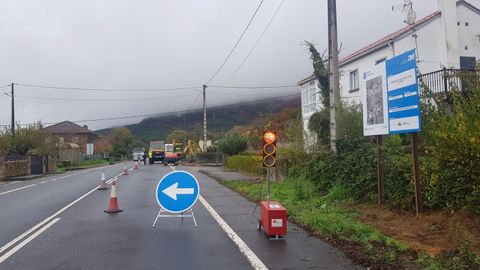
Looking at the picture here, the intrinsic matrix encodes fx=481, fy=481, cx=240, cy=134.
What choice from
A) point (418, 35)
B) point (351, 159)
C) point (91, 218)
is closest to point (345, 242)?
point (351, 159)

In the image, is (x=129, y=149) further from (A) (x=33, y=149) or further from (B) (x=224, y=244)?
(B) (x=224, y=244)

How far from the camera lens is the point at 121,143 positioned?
117750 millimetres

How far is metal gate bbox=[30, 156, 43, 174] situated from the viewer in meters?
39.5

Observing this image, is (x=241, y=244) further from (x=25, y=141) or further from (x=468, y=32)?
(x=25, y=141)

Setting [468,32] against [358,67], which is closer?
[468,32]

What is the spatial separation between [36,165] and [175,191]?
33896 mm

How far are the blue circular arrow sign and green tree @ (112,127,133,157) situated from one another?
4192 inches

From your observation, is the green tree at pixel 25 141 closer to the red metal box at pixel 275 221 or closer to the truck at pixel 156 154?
the truck at pixel 156 154

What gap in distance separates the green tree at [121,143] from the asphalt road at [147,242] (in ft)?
342

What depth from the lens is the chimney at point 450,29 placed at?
25.8 m

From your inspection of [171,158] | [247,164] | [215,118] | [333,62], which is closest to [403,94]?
[333,62]

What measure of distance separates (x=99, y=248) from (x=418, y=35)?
915 inches

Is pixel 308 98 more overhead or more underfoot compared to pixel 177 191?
more overhead

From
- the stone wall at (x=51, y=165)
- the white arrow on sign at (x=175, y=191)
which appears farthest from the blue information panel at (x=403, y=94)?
the stone wall at (x=51, y=165)
